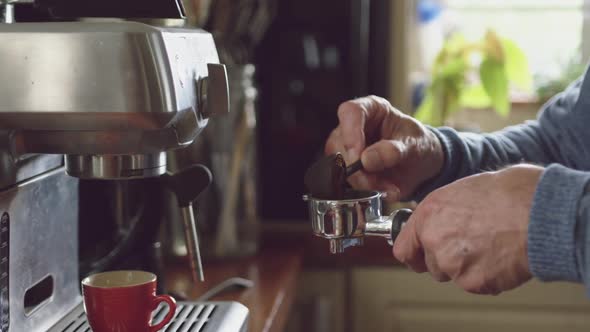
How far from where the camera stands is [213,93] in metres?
0.92

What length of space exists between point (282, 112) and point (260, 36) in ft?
0.54

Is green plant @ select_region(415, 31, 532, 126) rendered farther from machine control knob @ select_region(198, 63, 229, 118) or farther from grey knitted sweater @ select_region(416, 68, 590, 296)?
machine control knob @ select_region(198, 63, 229, 118)

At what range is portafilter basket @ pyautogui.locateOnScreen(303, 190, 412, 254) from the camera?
882 mm

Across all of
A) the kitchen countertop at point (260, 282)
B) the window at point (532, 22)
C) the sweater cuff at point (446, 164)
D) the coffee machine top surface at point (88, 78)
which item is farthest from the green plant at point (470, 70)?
the coffee machine top surface at point (88, 78)

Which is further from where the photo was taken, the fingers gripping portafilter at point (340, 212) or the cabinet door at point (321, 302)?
the cabinet door at point (321, 302)

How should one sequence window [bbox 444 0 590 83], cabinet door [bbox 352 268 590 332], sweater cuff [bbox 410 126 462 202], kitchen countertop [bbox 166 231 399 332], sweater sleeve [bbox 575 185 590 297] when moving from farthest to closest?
1. window [bbox 444 0 590 83]
2. cabinet door [bbox 352 268 590 332]
3. kitchen countertop [bbox 166 231 399 332]
4. sweater cuff [bbox 410 126 462 202]
5. sweater sleeve [bbox 575 185 590 297]

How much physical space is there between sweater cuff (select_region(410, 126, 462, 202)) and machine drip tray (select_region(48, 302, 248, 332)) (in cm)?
29

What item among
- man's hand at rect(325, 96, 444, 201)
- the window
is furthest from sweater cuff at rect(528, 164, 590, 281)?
the window

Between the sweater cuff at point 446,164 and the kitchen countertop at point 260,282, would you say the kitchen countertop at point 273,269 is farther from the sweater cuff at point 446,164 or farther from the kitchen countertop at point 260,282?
the sweater cuff at point 446,164

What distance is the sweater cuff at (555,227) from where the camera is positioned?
2.51ft

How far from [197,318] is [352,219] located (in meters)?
0.27

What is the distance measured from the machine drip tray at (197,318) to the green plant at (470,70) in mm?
923

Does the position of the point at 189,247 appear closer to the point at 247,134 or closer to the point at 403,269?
the point at 247,134

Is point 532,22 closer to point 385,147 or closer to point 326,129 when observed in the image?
point 326,129
